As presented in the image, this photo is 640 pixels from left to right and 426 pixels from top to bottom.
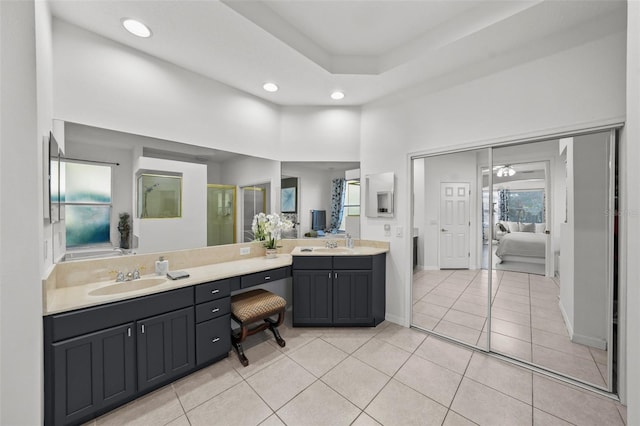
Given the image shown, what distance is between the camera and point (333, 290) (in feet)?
9.27

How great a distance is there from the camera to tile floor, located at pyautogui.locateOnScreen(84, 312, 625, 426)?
1.63 m

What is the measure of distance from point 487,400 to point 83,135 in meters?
3.74

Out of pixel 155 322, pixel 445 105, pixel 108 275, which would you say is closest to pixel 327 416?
pixel 155 322

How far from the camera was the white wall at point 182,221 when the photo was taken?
2.24m

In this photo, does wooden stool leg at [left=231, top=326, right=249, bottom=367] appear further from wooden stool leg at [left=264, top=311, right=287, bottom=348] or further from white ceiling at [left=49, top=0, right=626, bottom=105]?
white ceiling at [left=49, top=0, right=626, bottom=105]

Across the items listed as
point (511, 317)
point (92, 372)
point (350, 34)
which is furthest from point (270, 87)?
point (511, 317)

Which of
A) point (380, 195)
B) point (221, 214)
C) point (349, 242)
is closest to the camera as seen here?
point (221, 214)

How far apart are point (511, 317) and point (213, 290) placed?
11.4 feet

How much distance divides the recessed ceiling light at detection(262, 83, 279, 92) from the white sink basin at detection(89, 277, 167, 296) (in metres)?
2.30

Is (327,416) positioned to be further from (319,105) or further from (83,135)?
(319,105)

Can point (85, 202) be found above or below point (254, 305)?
above

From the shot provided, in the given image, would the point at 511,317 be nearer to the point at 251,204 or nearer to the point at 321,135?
the point at 321,135

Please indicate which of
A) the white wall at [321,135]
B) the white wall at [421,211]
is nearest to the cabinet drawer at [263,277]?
the white wall at [321,135]

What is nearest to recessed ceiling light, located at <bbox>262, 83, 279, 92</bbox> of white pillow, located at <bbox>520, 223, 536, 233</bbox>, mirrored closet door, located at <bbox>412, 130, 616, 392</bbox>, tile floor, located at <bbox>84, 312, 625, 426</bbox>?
mirrored closet door, located at <bbox>412, 130, 616, 392</bbox>
